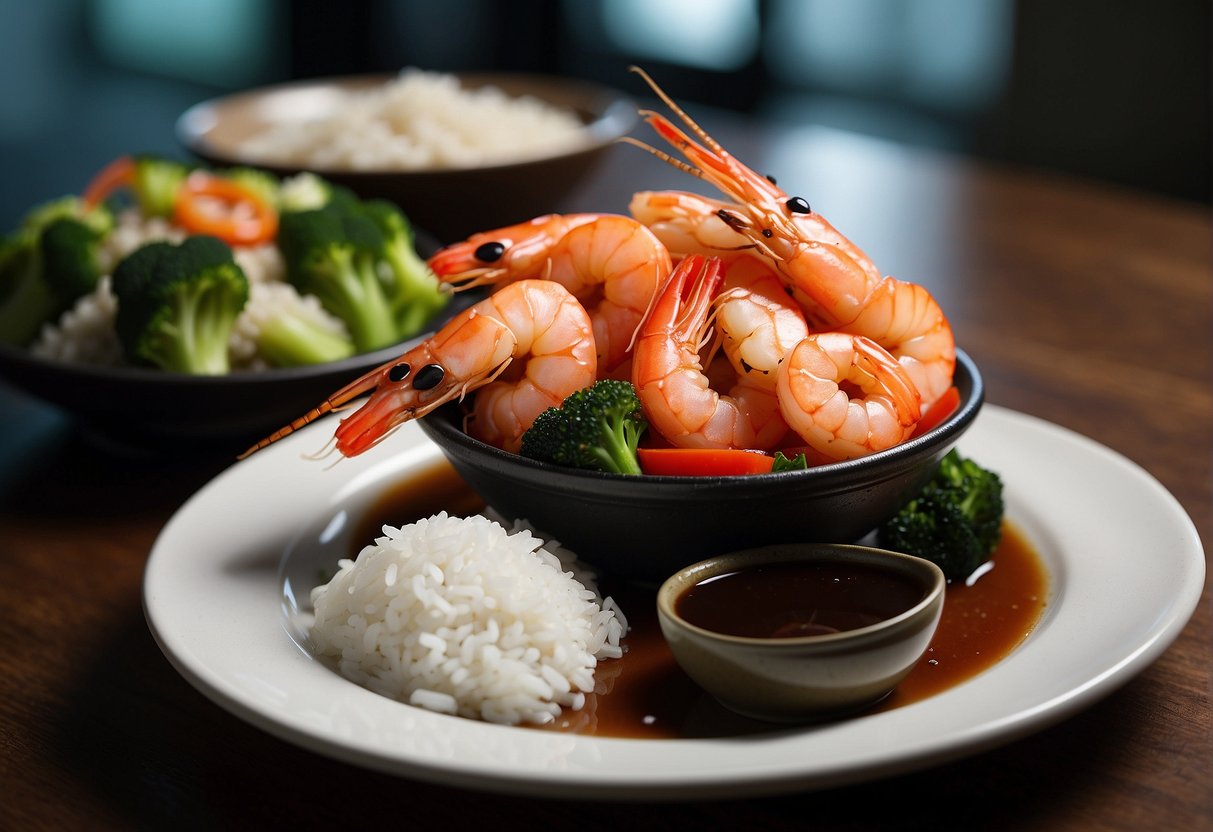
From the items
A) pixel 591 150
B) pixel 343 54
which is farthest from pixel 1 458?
pixel 343 54

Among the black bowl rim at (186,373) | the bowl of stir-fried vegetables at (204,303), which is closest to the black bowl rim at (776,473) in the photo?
the black bowl rim at (186,373)

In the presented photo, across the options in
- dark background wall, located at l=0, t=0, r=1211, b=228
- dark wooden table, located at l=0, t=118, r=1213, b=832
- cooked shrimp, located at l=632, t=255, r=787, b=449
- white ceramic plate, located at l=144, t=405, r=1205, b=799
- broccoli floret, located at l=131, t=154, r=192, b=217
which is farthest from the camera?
dark background wall, located at l=0, t=0, r=1211, b=228

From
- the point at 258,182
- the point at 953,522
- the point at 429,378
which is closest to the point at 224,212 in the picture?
the point at 258,182

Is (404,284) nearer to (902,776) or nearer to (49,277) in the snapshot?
(49,277)


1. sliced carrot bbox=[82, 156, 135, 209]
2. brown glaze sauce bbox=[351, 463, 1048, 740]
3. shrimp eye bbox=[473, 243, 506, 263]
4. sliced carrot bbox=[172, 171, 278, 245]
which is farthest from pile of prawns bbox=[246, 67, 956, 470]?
sliced carrot bbox=[82, 156, 135, 209]

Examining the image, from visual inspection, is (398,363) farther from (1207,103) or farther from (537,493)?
(1207,103)

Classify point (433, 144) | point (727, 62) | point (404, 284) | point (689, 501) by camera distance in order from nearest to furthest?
1. point (689, 501)
2. point (404, 284)
3. point (433, 144)
4. point (727, 62)

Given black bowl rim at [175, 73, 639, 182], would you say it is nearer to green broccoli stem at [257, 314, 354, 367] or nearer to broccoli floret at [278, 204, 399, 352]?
broccoli floret at [278, 204, 399, 352]

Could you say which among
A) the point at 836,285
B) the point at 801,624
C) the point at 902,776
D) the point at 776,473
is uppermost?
the point at 836,285
